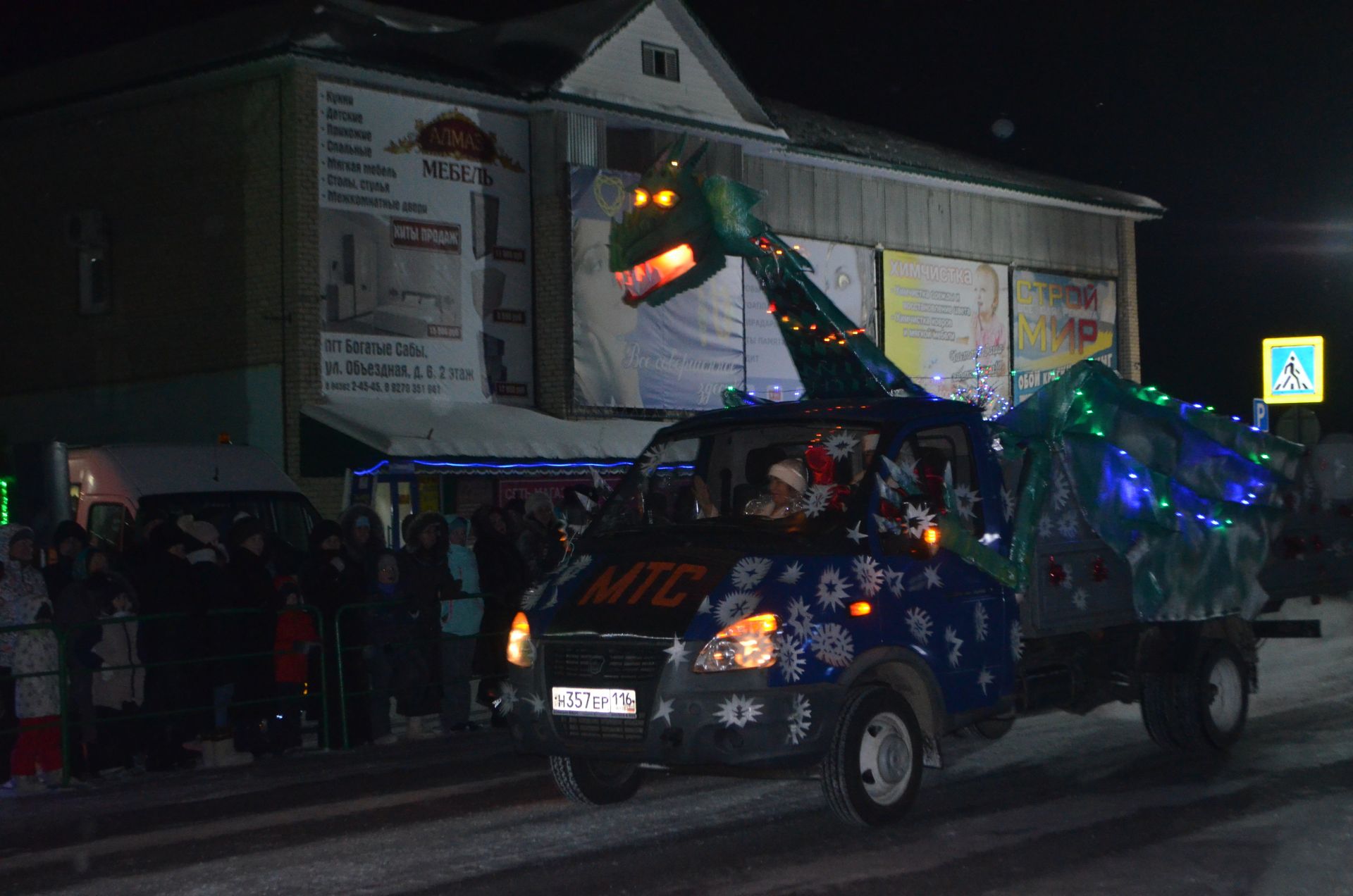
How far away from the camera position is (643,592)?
831 cm

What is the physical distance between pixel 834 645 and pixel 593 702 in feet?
4.13

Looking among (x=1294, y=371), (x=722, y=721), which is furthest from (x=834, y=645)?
(x=1294, y=371)

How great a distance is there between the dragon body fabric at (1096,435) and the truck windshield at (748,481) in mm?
947

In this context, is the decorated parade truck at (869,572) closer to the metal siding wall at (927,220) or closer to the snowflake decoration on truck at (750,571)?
the snowflake decoration on truck at (750,571)

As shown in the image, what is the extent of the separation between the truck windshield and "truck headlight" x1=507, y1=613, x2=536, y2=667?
0.80 metres

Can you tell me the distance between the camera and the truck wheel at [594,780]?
902cm

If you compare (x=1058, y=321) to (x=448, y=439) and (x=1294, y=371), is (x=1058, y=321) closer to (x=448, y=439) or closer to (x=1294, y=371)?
(x=1294, y=371)

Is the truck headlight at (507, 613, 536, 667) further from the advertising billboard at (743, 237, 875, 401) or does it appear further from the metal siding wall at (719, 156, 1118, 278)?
the metal siding wall at (719, 156, 1118, 278)

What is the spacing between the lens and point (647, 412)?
1136 inches

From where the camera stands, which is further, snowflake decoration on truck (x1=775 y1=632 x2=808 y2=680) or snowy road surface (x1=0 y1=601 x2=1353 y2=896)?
snowflake decoration on truck (x1=775 y1=632 x2=808 y2=680)

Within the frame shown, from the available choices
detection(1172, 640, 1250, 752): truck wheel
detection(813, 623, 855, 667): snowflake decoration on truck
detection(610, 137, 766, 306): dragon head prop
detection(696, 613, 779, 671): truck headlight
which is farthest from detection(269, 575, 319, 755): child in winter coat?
detection(1172, 640, 1250, 752): truck wheel

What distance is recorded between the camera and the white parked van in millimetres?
17062

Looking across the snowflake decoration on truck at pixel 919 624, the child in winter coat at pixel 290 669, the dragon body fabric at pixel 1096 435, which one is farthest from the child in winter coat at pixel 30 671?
the snowflake decoration on truck at pixel 919 624

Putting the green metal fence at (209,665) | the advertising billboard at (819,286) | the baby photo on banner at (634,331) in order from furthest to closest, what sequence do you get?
the advertising billboard at (819,286) < the baby photo on banner at (634,331) < the green metal fence at (209,665)
